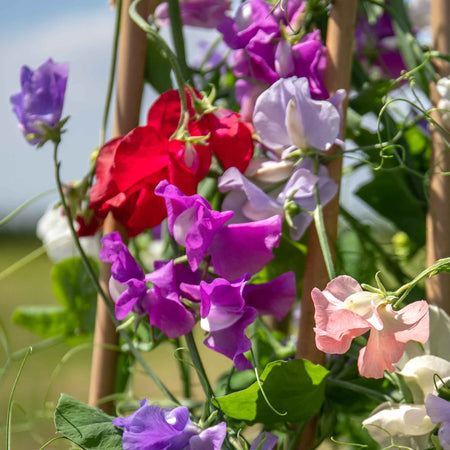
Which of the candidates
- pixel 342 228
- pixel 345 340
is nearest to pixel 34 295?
pixel 342 228

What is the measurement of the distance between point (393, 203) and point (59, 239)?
1.24 feet

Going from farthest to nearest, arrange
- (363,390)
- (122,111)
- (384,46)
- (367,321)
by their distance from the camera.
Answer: (384,46) < (122,111) < (363,390) < (367,321)

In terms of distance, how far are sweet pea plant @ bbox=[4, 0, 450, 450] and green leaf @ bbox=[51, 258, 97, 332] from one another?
5.6 inches

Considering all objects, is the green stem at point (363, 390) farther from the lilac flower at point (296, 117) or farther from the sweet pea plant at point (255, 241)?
the lilac flower at point (296, 117)

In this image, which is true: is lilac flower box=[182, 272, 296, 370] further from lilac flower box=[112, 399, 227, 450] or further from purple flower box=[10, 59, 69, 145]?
purple flower box=[10, 59, 69, 145]

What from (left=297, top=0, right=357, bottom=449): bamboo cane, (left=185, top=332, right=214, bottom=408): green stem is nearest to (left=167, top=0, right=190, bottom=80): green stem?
(left=297, top=0, right=357, bottom=449): bamboo cane

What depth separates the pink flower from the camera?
1.31ft

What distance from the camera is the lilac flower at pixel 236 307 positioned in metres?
0.46

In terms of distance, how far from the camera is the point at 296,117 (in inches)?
20.1

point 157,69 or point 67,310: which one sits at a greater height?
point 157,69

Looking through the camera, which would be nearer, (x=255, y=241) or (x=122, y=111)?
(x=255, y=241)

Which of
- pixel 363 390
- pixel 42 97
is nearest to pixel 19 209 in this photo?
pixel 42 97

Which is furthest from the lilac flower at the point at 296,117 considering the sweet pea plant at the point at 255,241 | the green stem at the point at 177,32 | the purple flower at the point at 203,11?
the purple flower at the point at 203,11

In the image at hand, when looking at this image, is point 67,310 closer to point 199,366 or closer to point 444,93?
Answer: point 199,366
